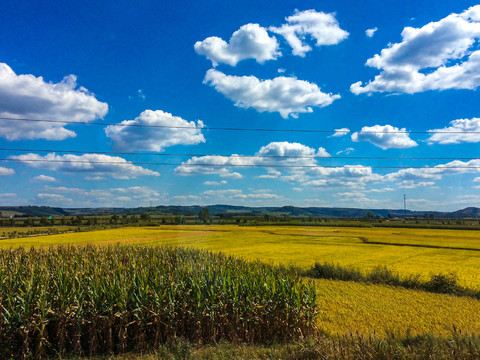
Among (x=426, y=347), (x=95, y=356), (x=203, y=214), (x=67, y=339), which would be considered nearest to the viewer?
(x=426, y=347)

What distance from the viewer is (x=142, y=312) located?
307 inches

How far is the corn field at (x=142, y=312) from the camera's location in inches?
292

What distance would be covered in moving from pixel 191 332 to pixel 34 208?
502 feet

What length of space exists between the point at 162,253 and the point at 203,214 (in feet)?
183

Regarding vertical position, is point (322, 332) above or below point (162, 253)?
below

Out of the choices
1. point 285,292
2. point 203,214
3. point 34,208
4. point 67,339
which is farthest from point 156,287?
point 34,208

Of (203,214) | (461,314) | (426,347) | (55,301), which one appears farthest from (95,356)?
(203,214)

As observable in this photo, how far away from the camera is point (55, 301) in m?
7.76

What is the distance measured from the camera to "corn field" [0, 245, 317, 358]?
741cm

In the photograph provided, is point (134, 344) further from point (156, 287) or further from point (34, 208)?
point (34, 208)

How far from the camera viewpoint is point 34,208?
13338cm

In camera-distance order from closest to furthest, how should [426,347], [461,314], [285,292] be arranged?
[426,347]
[285,292]
[461,314]

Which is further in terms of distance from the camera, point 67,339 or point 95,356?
point 67,339

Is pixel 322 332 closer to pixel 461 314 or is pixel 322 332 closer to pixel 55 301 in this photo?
pixel 461 314
